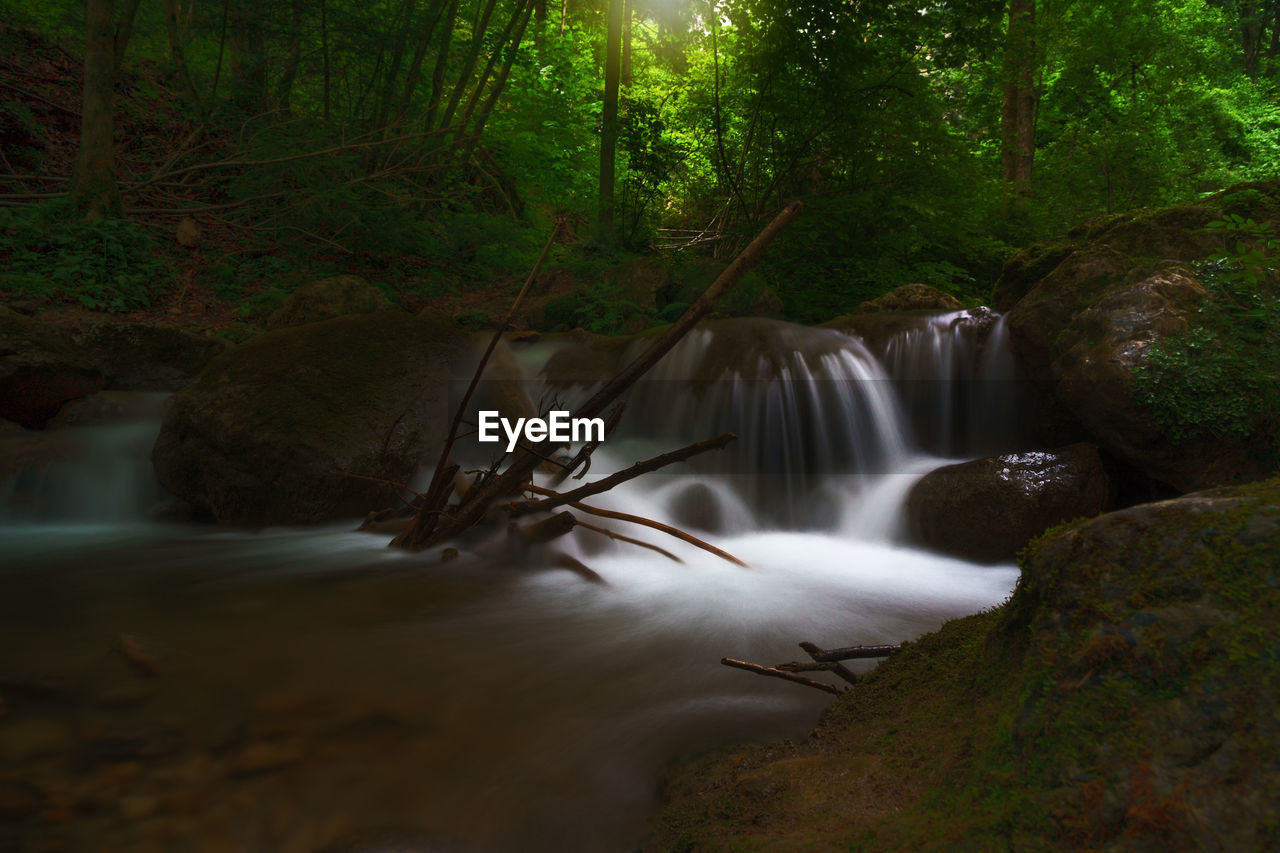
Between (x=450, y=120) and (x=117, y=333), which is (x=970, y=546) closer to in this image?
(x=117, y=333)

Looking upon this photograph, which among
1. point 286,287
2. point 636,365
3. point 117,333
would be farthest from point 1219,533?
point 286,287

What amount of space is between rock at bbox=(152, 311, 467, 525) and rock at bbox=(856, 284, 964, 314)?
6.09m

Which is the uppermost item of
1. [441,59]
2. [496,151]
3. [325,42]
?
[496,151]

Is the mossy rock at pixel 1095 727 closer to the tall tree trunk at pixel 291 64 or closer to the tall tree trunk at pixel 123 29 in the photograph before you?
the tall tree trunk at pixel 291 64

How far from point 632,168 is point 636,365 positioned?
40.5 ft

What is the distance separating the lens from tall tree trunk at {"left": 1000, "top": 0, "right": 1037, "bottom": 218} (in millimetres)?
12398

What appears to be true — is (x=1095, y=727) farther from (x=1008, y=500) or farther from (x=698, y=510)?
(x=698, y=510)

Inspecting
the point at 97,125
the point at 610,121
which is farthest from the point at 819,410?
the point at 97,125

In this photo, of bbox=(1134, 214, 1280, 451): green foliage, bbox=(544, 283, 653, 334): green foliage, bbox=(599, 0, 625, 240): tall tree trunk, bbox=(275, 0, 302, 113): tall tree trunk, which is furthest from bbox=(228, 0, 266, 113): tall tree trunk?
bbox=(1134, 214, 1280, 451): green foliage

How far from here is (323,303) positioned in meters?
9.09

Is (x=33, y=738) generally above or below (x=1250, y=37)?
below

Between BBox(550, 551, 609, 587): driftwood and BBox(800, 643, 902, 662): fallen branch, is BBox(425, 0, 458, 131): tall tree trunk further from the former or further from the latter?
BBox(800, 643, 902, 662): fallen branch

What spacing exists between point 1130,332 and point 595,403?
4.47 m

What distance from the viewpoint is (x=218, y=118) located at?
1198cm
